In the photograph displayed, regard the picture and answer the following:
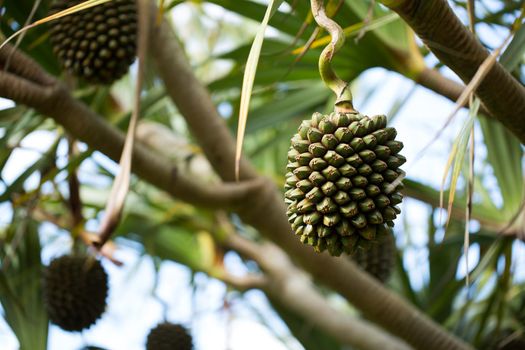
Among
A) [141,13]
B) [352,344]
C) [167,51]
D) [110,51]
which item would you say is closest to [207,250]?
[352,344]

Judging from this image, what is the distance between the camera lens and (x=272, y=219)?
122cm

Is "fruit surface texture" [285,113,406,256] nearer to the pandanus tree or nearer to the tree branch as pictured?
the pandanus tree

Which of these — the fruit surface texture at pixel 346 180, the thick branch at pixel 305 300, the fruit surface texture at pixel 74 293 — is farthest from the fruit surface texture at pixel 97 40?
the thick branch at pixel 305 300

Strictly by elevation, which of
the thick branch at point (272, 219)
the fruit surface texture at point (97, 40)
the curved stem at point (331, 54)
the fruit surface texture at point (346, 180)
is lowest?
the thick branch at point (272, 219)

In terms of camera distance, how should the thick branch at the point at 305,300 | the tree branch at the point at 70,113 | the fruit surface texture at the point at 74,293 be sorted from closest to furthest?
the tree branch at the point at 70,113
the fruit surface texture at the point at 74,293
the thick branch at the point at 305,300

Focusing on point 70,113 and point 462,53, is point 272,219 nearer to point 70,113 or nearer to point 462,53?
point 70,113

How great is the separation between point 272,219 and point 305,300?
1.58 feet

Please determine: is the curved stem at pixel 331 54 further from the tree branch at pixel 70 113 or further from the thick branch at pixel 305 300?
the thick branch at pixel 305 300

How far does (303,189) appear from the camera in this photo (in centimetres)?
62

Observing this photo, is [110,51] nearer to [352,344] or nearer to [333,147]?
[333,147]

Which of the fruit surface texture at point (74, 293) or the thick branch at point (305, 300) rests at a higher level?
the fruit surface texture at point (74, 293)

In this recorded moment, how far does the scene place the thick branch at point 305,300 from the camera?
157 cm

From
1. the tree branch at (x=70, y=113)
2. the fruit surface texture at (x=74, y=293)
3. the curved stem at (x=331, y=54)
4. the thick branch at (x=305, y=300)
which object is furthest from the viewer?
the thick branch at (x=305, y=300)

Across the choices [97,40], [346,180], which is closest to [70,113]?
[97,40]
